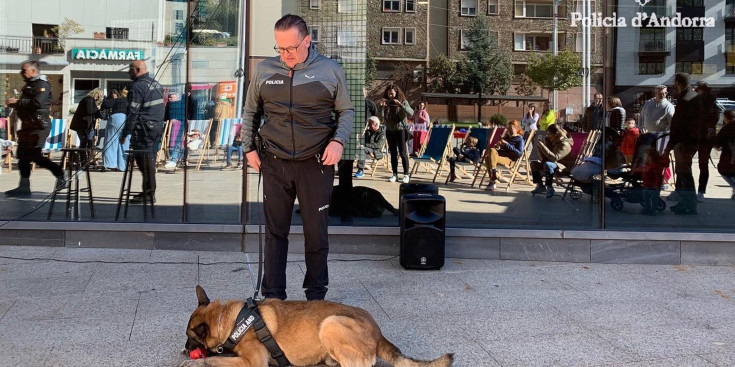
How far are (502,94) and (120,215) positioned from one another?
4304 mm

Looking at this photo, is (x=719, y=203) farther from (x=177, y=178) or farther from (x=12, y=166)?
(x=12, y=166)

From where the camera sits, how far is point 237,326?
457cm

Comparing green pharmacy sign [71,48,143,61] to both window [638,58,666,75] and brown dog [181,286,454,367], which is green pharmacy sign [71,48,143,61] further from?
window [638,58,666,75]

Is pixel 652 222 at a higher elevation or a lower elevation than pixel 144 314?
higher

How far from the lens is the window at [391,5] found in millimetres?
8750

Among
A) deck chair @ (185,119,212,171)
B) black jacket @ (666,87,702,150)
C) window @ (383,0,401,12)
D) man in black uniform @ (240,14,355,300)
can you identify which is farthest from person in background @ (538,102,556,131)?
man in black uniform @ (240,14,355,300)

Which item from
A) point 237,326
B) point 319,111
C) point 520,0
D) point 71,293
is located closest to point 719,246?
point 520,0

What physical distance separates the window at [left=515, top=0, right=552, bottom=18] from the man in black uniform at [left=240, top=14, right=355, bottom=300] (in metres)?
3.58

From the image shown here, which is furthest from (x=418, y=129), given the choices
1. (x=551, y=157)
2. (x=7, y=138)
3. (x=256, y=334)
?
(x=256, y=334)

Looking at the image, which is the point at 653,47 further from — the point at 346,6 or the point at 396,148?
the point at 346,6

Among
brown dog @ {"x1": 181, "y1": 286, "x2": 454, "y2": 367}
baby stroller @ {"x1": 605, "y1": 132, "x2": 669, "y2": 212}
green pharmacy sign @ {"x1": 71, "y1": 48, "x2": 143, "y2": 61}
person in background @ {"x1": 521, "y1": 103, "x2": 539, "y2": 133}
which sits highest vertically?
green pharmacy sign @ {"x1": 71, "y1": 48, "x2": 143, "y2": 61}

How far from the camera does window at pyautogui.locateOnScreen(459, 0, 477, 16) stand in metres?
8.69

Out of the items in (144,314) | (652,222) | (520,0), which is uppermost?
(520,0)

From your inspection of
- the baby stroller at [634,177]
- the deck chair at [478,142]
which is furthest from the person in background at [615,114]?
the deck chair at [478,142]
